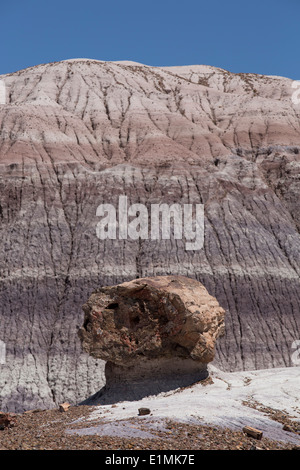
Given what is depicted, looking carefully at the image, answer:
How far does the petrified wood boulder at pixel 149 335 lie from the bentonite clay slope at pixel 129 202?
1138 centimetres

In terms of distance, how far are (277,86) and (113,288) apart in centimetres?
4609

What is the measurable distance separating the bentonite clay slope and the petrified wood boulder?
11.4m

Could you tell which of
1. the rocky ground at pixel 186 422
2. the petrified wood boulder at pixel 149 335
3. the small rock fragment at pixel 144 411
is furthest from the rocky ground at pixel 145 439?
the petrified wood boulder at pixel 149 335

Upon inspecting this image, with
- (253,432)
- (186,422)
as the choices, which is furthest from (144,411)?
(253,432)

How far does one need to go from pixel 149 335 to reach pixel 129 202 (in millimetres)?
20760

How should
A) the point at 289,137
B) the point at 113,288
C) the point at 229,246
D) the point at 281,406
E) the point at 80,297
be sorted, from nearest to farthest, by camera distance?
1. the point at 281,406
2. the point at 113,288
3. the point at 80,297
4. the point at 229,246
5. the point at 289,137

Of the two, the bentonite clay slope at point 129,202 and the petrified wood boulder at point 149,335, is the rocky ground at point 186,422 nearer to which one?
the petrified wood boulder at point 149,335

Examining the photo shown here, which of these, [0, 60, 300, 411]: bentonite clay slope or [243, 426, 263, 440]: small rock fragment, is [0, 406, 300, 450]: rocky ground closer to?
[243, 426, 263, 440]: small rock fragment

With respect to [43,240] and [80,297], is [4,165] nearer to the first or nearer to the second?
Answer: [43,240]

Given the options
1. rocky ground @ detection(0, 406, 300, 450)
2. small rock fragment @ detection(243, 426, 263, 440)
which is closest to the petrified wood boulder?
rocky ground @ detection(0, 406, 300, 450)

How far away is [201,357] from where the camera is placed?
2102cm

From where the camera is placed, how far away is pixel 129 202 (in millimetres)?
41375

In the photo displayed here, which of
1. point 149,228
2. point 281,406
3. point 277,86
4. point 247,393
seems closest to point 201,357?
point 247,393

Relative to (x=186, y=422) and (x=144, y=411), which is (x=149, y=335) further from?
(x=186, y=422)
